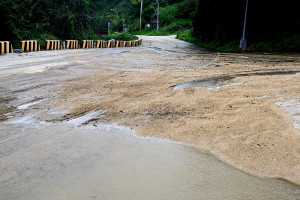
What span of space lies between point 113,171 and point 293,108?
10.9 feet

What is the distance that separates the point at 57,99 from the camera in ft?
19.3

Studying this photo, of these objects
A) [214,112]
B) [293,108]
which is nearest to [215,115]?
[214,112]

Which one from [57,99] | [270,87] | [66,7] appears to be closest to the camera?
[57,99]

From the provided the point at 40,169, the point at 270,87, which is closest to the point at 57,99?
the point at 40,169

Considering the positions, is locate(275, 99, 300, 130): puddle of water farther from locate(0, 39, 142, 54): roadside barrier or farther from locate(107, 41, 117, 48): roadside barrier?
locate(107, 41, 117, 48): roadside barrier

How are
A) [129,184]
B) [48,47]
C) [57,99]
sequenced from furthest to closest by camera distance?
[48,47] → [57,99] → [129,184]

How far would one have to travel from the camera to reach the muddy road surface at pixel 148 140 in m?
2.80

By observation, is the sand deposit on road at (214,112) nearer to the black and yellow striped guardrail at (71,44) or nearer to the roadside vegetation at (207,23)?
the roadside vegetation at (207,23)

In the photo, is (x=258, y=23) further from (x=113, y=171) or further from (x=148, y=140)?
(x=113, y=171)

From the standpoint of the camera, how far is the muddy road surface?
2.80 m

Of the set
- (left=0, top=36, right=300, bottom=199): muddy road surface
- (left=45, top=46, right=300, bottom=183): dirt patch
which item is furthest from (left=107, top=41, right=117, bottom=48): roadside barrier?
(left=0, top=36, right=300, bottom=199): muddy road surface

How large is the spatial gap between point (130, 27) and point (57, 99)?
7854cm

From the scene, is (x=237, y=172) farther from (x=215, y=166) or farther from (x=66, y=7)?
(x=66, y=7)

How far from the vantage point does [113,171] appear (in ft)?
10.1
